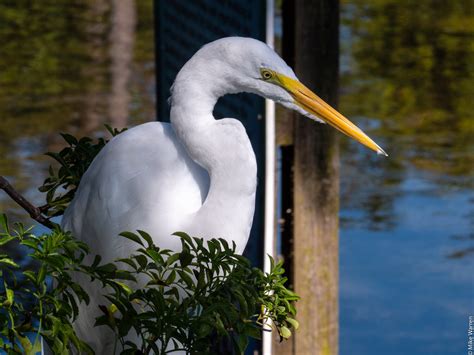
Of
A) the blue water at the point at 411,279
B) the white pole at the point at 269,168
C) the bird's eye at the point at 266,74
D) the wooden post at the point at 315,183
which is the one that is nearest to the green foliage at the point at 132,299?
the bird's eye at the point at 266,74

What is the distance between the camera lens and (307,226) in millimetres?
3691

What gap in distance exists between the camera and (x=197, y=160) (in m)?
2.59

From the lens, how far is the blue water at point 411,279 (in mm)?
4816

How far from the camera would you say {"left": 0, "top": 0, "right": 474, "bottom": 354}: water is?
513 cm

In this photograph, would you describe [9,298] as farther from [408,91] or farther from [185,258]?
[408,91]

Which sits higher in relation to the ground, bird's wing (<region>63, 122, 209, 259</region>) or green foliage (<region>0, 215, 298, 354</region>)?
bird's wing (<region>63, 122, 209, 259</region>)

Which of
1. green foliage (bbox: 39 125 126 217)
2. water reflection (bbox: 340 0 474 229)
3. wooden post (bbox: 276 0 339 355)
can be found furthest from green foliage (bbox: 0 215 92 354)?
water reflection (bbox: 340 0 474 229)

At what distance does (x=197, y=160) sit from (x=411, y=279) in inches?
117

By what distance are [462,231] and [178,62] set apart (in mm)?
2165

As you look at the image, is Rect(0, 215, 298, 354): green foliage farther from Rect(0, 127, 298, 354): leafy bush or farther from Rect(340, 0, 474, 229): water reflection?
Rect(340, 0, 474, 229): water reflection

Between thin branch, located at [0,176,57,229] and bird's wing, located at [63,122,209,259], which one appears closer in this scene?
thin branch, located at [0,176,57,229]
